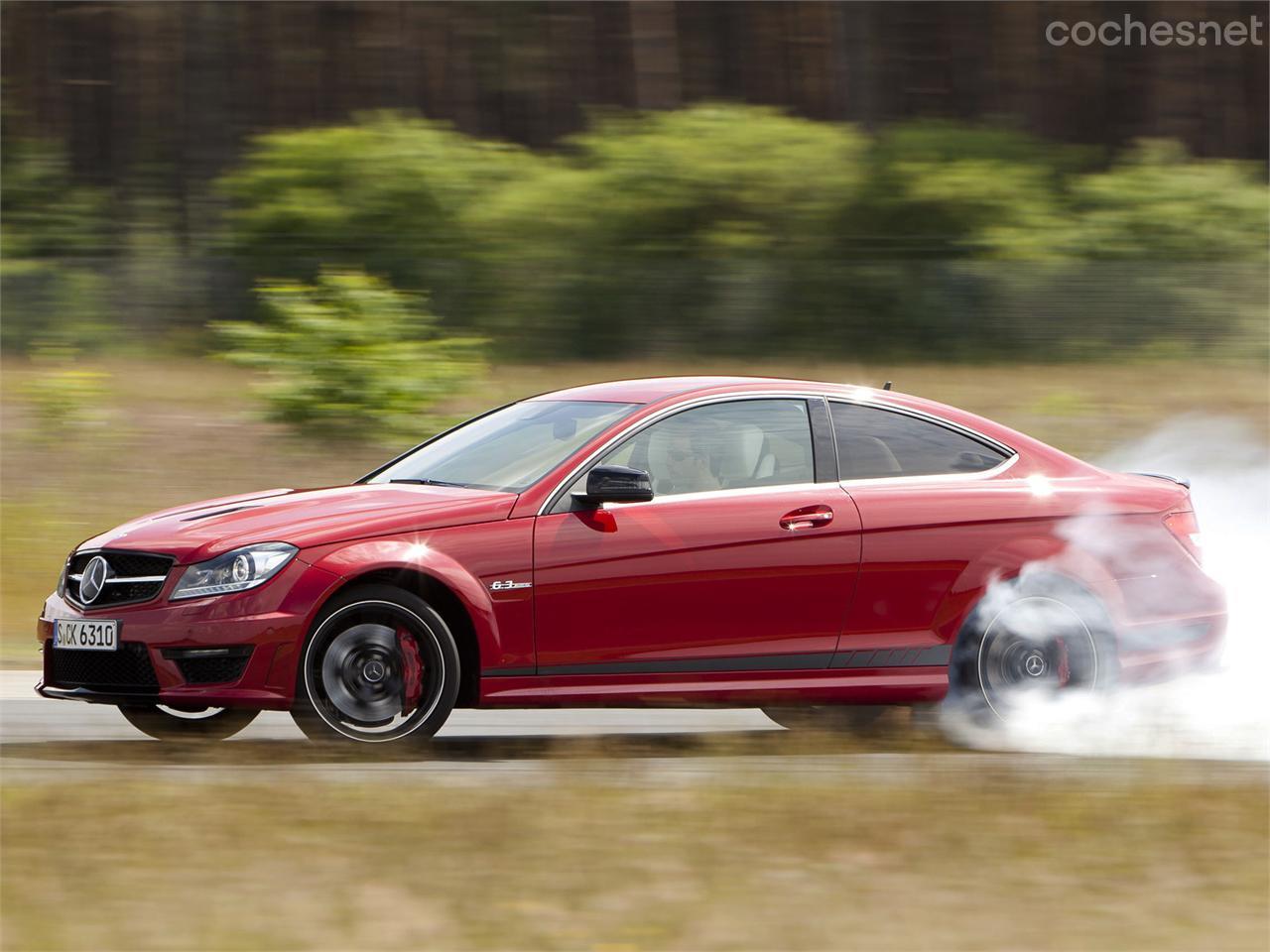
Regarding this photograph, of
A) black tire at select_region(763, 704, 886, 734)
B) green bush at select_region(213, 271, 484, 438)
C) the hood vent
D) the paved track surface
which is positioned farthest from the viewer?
green bush at select_region(213, 271, 484, 438)

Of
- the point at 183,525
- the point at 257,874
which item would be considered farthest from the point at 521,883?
the point at 183,525

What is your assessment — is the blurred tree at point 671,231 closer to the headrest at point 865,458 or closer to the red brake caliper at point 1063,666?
the headrest at point 865,458

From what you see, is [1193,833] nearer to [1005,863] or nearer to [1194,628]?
[1005,863]

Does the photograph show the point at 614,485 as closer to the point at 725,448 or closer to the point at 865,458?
the point at 725,448

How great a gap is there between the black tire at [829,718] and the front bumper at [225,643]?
2.20 meters

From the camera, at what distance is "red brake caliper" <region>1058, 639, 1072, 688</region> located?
761 centimetres

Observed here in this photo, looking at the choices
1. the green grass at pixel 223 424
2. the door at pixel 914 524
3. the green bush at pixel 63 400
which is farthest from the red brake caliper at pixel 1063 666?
the green bush at pixel 63 400

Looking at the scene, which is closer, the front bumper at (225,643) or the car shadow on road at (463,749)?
the front bumper at (225,643)

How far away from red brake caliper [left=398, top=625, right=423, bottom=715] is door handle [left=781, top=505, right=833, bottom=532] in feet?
4.89

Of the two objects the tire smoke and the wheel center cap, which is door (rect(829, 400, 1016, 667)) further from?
the wheel center cap

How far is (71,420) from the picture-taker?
15578 mm

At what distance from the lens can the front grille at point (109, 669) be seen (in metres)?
6.79

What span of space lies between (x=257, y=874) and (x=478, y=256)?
45.4ft

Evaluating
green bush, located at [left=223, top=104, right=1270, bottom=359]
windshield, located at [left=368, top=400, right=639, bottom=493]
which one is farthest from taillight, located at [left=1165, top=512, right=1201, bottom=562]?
green bush, located at [left=223, top=104, right=1270, bottom=359]
